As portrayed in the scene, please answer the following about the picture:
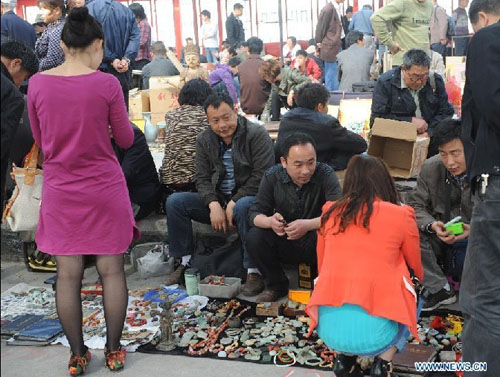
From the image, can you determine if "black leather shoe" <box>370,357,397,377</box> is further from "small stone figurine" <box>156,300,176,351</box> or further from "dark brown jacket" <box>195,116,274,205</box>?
"dark brown jacket" <box>195,116,274,205</box>

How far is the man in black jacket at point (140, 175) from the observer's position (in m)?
5.83

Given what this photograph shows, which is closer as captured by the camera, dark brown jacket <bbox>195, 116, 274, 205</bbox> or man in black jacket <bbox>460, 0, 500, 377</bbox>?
man in black jacket <bbox>460, 0, 500, 377</bbox>

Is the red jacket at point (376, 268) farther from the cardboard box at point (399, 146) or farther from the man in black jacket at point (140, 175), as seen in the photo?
the man in black jacket at point (140, 175)

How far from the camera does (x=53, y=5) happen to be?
6039 millimetres

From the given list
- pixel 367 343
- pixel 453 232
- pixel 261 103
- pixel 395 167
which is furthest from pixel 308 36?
pixel 367 343

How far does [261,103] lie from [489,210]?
25.2 feet

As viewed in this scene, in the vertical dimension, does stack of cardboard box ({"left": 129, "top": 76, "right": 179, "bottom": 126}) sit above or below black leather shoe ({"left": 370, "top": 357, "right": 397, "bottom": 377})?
above

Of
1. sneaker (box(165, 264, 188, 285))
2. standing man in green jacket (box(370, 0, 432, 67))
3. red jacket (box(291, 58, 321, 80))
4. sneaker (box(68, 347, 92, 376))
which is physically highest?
standing man in green jacket (box(370, 0, 432, 67))

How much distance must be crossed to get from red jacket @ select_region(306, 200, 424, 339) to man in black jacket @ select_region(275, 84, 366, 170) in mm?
1966

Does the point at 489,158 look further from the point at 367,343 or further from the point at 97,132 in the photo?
the point at 97,132

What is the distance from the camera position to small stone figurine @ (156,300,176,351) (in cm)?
434

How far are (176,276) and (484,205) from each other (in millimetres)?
2971

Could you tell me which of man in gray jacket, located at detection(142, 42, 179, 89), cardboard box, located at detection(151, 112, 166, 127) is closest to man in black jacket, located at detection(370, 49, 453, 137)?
cardboard box, located at detection(151, 112, 166, 127)

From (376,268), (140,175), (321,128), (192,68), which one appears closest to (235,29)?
(192,68)
